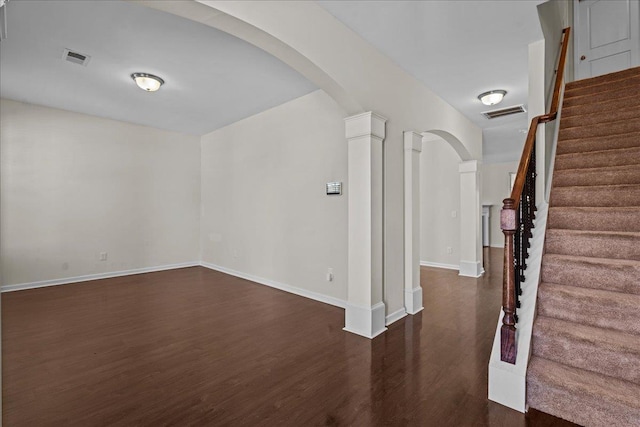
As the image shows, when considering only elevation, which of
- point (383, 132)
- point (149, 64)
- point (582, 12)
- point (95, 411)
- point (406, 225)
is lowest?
point (95, 411)

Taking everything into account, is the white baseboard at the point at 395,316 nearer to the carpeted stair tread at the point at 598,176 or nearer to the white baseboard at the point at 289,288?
the white baseboard at the point at 289,288

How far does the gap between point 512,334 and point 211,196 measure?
5.93 m

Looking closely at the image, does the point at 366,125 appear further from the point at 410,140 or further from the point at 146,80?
the point at 146,80

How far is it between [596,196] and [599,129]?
119cm

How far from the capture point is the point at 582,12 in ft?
16.8

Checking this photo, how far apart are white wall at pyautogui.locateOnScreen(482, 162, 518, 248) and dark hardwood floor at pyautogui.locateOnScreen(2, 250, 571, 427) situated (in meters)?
5.88

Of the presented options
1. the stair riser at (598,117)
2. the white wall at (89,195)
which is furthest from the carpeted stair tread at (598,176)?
the white wall at (89,195)

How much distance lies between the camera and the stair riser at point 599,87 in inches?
155

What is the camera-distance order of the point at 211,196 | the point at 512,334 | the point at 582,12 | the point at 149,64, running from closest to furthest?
the point at 512,334 < the point at 149,64 < the point at 582,12 < the point at 211,196

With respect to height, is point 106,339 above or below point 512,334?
below

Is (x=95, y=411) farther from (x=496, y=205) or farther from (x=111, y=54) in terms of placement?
(x=496, y=205)

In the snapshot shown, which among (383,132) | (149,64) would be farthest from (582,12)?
(149,64)

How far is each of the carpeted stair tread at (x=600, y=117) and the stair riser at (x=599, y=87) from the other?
22.0 inches

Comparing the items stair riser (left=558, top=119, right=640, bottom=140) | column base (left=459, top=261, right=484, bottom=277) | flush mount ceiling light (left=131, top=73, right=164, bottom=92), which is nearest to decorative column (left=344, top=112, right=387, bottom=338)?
A: stair riser (left=558, top=119, right=640, bottom=140)
